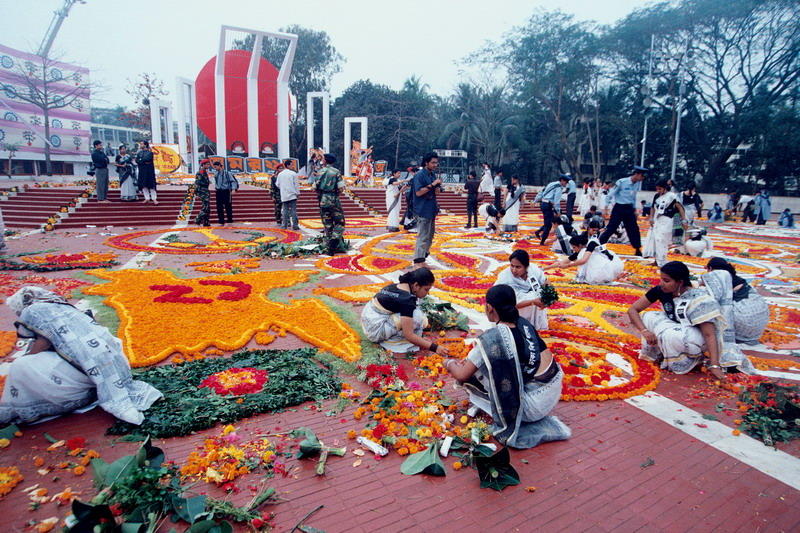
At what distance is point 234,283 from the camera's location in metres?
7.33

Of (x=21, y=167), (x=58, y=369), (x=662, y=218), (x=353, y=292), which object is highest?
(x=21, y=167)

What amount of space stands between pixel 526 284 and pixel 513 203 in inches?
346

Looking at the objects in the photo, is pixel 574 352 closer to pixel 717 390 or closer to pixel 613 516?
pixel 717 390

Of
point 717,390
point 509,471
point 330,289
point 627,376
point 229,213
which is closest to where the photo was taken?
point 509,471

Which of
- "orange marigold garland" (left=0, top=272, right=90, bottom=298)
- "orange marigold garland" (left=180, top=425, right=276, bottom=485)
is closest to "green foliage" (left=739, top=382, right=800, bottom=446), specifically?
"orange marigold garland" (left=180, top=425, right=276, bottom=485)

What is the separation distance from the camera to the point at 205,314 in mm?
5832

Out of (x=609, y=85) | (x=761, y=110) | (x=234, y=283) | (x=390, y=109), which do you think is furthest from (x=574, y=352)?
(x=390, y=109)

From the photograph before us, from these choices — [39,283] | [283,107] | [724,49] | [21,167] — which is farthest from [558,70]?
[21,167]

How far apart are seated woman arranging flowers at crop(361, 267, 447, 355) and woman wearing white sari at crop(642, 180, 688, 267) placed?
257 inches

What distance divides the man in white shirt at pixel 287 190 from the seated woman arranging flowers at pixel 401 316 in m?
8.66

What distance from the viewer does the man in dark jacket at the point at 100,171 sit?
45.3 feet

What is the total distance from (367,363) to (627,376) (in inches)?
96.9

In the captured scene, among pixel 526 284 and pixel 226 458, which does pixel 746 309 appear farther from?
pixel 226 458

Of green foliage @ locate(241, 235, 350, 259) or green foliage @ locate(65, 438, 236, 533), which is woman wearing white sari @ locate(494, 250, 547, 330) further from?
green foliage @ locate(241, 235, 350, 259)
